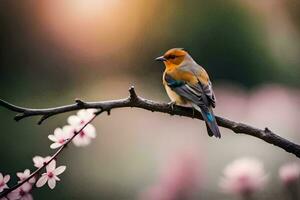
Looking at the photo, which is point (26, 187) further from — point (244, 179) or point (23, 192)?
point (244, 179)

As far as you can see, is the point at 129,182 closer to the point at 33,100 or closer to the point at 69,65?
the point at 33,100

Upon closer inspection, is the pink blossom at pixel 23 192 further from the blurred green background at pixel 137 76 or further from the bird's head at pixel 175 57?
the blurred green background at pixel 137 76

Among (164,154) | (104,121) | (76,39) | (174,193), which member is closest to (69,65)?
(76,39)

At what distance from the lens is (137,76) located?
11.3 ft

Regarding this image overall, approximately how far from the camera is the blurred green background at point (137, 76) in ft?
6.84

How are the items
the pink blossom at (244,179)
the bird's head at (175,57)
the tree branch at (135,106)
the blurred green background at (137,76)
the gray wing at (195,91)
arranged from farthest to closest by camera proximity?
the blurred green background at (137,76) → the bird's head at (175,57) → the gray wing at (195,91) → the pink blossom at (244,179) → the tree branch at (135,106)

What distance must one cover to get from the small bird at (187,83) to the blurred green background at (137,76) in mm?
720

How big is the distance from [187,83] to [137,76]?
8.24ft

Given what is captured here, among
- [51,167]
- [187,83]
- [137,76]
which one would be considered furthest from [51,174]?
[137,76]

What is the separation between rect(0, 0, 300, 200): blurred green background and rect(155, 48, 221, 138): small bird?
720 millimetres

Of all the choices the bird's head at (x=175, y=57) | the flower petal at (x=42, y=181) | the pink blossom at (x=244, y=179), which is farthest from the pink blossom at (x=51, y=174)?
the bird's head at (x=175, y=57)

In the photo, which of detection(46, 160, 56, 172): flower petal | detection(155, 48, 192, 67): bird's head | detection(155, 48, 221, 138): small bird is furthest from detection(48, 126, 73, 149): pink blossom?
detection(155, 48, 192, 67): bird's head

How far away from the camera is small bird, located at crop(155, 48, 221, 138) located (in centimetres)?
86

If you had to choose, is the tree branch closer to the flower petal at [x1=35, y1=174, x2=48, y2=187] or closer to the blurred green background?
the flower petal at [x1=35, y1=174, x2=48, y2=187]
